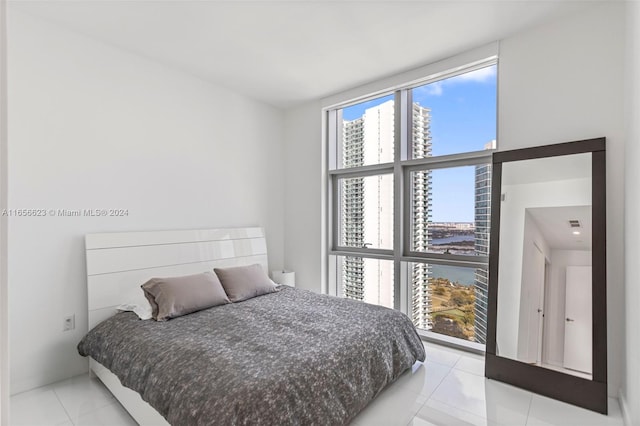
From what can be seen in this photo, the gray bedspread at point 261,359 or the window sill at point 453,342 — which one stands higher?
the gray bedspread at point 261,359

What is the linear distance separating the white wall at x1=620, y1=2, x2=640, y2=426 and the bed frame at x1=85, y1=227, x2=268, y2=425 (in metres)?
2.78

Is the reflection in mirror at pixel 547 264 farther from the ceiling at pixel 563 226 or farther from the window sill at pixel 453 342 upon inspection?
the window sill at pixel 453 342

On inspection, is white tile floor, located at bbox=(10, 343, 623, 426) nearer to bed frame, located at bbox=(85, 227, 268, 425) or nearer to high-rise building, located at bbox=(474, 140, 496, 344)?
bed frame, located at bbox=(85, 227, 268, 425)

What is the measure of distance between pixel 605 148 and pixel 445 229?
1.38 m

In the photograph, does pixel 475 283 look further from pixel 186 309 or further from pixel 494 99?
pixel 186 309

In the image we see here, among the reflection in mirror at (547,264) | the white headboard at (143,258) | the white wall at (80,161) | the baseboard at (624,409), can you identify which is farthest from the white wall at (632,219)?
the white wall at (80,161)

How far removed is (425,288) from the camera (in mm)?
3346

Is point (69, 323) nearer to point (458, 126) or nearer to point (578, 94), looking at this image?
point (458, 126)

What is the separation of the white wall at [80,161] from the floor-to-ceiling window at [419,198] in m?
1.57

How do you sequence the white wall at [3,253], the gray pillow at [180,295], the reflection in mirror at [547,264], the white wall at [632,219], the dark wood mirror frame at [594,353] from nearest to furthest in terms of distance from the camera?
the white wall at [3,253] < the white wall at [632,219] < the dark wood mirror frame at [594,353] < the reflection in mirror at [547,264] < the gray pillow at [180,295]

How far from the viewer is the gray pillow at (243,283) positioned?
2.96m

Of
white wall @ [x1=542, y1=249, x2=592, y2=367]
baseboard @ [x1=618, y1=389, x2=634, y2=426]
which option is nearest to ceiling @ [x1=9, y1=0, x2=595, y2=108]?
white wall @ [x1=542, y1=249, x2=592, y2=367]

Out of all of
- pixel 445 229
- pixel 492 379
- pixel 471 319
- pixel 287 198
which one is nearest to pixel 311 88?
pixel 287 198

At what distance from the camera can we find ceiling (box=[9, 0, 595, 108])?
2283 millimetres
